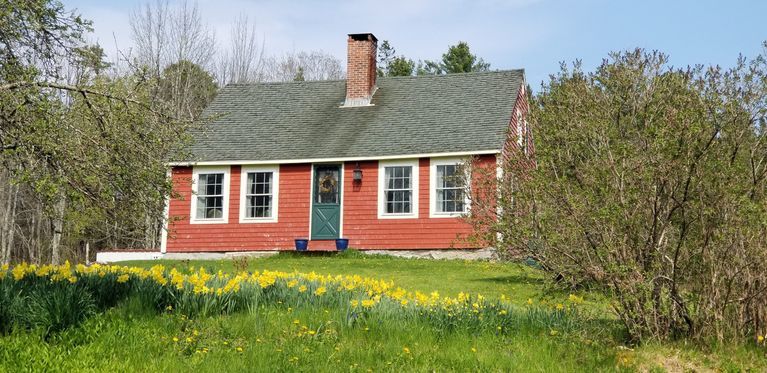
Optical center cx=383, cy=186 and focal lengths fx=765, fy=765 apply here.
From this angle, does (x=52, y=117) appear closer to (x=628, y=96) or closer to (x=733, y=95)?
(x=628, y=96)

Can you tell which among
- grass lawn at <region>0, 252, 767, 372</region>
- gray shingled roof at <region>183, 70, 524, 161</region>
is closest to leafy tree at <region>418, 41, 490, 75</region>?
gray shingled roof at <region>183, 70, 524, 161</region>

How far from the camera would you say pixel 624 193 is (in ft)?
22.4

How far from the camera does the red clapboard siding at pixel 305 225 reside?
818 inches

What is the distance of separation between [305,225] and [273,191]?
1429 millimetres

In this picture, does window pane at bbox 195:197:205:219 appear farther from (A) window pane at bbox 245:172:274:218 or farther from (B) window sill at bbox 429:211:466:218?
(B) window sill at bbox 429:211:466:218

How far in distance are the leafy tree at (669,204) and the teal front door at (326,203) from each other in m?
14.2

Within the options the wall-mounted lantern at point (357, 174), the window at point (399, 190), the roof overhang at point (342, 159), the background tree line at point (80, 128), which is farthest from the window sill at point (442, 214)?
the background tree line at point (80, 128)

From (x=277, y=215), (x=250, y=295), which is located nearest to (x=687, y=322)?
(x=250, y=295)

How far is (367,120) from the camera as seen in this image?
22859 mm

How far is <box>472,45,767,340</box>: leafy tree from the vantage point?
6547mm

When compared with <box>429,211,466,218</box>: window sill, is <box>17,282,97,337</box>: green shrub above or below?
below

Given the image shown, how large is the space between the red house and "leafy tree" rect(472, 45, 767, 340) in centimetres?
1252

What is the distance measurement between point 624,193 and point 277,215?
15.9 meters

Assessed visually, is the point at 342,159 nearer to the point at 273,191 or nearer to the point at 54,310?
the point at 273,191
